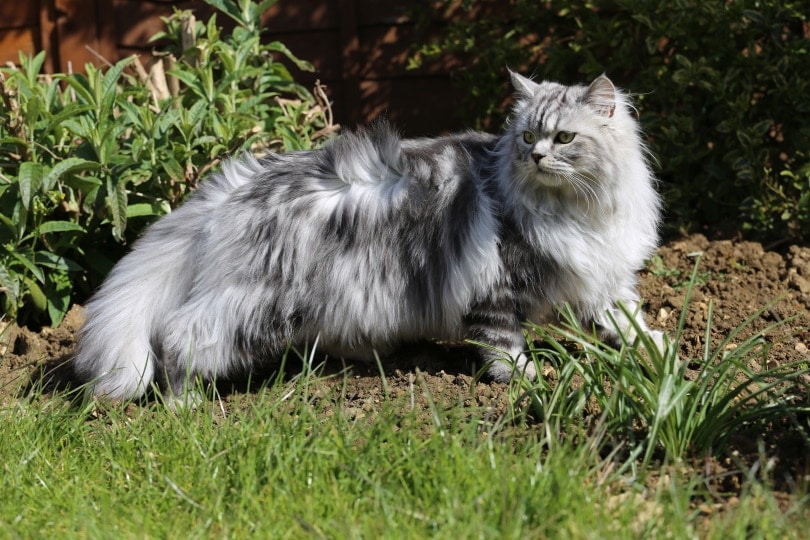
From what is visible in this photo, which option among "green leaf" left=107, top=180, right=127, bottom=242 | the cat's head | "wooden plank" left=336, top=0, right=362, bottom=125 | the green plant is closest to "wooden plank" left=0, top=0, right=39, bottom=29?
"wooden plank" left=336, top=0, right=362, bottom=125

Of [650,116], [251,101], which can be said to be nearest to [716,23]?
[650,116]

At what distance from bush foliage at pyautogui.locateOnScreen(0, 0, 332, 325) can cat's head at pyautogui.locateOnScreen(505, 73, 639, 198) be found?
1.49 metres

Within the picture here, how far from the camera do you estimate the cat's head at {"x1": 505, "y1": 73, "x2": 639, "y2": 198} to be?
3.17m

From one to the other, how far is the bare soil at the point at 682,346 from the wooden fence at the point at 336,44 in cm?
186

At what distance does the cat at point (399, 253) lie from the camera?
324 centimetres

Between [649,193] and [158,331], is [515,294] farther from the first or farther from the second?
[158,331]

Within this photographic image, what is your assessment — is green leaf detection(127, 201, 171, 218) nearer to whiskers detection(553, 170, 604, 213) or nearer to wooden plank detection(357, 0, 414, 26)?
whiskers detection(553, 170, 604, 213)

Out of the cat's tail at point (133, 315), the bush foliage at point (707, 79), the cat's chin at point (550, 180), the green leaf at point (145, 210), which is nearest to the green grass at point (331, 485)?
the cat's tail at point (133, 315)

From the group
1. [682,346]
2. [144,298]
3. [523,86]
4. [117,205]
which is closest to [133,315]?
[144,298]

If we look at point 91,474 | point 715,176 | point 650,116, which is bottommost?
point 91,474

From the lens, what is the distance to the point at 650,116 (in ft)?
15.1

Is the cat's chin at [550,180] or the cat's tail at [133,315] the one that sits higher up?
the cat's chin at [550,180]

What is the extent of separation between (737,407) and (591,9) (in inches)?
118

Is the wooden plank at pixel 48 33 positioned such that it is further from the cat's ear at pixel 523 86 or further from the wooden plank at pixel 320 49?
the cat's ear at pixel 523 86
